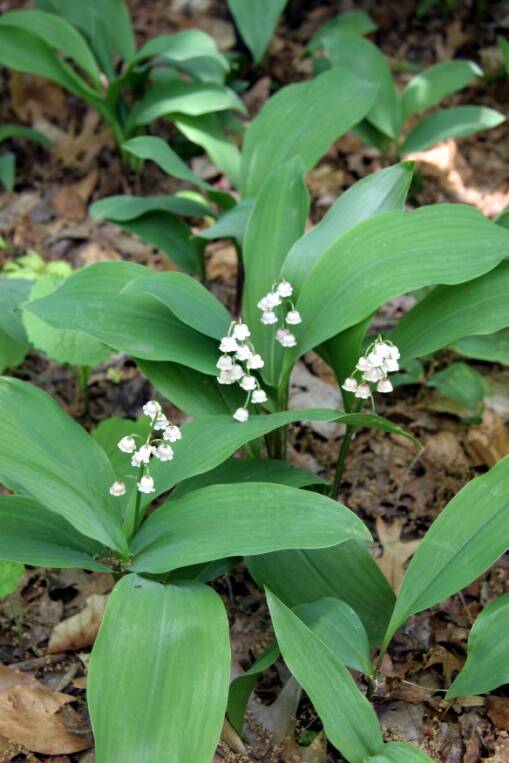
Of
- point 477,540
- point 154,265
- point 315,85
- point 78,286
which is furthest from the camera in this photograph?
point 154,265

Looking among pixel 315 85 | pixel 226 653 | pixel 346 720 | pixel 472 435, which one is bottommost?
pixel 472 435

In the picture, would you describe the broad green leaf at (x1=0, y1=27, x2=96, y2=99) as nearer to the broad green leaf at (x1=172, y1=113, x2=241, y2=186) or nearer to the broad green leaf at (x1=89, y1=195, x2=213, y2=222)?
the broad green leaf at (x1=172, y1=113, x2=241, y2=186)

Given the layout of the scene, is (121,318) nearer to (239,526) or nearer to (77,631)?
(239,526)

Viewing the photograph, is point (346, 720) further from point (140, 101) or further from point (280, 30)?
point (280, 30)

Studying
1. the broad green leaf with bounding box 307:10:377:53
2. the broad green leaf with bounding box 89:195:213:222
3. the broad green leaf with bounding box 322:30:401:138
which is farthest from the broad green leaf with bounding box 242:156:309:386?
the broad green leaf with bounding box 307:10:377:53

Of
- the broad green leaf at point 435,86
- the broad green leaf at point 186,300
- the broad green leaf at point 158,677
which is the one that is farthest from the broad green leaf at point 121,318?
the broad green leaf at point 435,86

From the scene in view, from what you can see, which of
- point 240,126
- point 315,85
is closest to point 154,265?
point 240,126
